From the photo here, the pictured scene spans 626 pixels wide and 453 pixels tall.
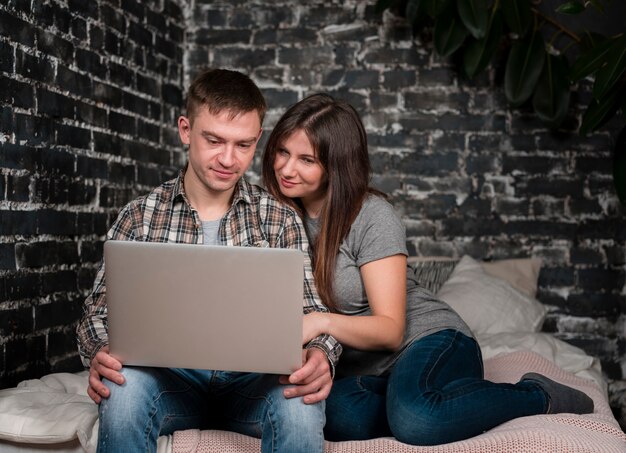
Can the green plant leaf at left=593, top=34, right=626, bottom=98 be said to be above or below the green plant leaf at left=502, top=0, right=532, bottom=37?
below

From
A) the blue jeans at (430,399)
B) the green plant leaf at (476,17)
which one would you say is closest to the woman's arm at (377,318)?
the blue jeans at (430,399)

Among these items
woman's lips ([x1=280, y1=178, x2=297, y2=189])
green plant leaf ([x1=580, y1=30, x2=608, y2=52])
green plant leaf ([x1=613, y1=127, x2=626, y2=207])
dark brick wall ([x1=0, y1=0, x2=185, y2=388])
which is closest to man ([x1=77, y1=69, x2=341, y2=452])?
woman's lips ([x1=280, y1=178, x2=297, y2=189])

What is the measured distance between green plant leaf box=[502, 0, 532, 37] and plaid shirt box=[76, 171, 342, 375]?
1.63 meters

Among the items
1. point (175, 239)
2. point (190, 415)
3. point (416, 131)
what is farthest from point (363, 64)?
point (190, 415)

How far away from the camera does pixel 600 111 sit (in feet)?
9.84

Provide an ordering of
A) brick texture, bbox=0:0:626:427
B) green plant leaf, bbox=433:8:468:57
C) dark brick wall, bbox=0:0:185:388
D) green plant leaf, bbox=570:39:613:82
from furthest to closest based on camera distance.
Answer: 1. brick texture, bbox=0:0:626:427
2. green plant leaf, bbox=433:8:468:57
3. green plant leaf, bbox=570:39:613:82
4. dark brick wall, bbox=0:0:185:388

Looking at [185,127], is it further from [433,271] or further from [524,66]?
[524,66]

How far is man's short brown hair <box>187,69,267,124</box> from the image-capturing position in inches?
74.1

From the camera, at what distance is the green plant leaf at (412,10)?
3336 mm

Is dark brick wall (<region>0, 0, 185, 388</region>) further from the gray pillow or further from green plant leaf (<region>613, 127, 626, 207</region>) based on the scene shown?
green plant leaf (<region>613, 127, 626, 207</region>)

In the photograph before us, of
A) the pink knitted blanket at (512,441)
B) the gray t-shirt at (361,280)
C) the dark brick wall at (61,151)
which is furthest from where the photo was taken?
the dark brick wall at (61,151)

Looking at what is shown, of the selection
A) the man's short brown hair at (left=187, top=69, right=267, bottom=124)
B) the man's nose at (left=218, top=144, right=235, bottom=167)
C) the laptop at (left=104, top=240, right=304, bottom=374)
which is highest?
the man's short brown hair at (left=187, top=69, right=267, bottom=124)

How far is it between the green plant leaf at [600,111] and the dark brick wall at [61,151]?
69.4 inches

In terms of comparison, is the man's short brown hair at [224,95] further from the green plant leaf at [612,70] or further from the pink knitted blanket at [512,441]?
the green plant leaf at [612,70]
